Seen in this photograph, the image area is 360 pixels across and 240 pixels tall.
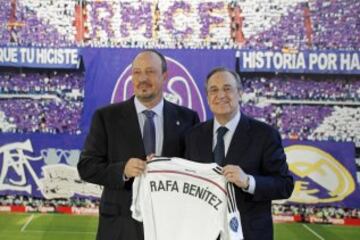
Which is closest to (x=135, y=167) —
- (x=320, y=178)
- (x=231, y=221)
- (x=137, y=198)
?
(x=137, y=198)

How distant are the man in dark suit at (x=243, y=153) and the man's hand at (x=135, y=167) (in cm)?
25

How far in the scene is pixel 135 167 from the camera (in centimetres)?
201

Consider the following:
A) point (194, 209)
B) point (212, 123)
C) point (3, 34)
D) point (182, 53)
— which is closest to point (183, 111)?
point (212, 123)

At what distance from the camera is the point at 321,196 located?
5.43 m

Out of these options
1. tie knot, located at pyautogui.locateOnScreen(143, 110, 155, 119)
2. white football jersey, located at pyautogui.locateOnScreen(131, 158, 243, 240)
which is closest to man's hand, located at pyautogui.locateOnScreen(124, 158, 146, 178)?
white football jersey, located at pyautogui.locateOnScreen(131, 158, 243, 240)

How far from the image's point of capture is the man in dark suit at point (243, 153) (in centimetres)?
192

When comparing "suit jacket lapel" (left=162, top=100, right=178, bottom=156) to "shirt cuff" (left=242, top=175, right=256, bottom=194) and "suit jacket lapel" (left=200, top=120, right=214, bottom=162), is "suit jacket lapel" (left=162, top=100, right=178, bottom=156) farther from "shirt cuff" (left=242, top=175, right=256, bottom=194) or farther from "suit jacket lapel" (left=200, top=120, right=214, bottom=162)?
"shirt cuff" (left=242, top=175, right=256, bottom=194)

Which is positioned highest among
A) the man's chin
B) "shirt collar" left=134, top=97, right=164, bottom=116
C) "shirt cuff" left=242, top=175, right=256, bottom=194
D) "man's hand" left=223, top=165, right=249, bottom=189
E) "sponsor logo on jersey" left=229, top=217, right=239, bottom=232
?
the man's chin

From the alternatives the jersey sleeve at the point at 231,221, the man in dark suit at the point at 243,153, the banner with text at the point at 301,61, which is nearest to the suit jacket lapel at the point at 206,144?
the man in dark suit at the point at 243,153

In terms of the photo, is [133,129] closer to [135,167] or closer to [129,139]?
[129,139]

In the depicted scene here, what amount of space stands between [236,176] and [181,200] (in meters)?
0.35

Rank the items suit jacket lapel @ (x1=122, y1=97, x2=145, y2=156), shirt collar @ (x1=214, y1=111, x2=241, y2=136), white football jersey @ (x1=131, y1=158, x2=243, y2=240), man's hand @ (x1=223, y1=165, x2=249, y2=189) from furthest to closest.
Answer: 1. suit jacket lapel @ (x1=122, y1=97, x2=145, y2=156)
2. shirt collar @ (x1=214, y1=111, x2=241, y2=136)
3. white football jersey @ (x1=131, y1=158, x2=243, y2=240)
4. man's hand @ (x1=223, y1=165, x2=249, y2=189)

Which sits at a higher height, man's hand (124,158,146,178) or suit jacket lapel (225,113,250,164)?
suit jacket lapel (225,113,250,164)

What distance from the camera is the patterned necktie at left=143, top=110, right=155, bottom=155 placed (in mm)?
2246
